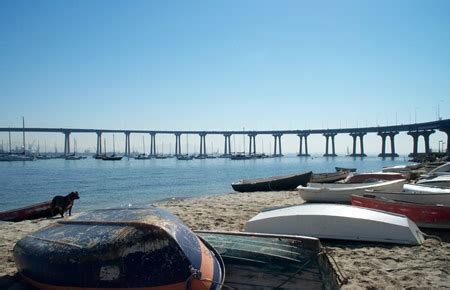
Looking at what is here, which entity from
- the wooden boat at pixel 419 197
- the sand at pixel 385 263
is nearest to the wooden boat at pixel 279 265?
the sand at pixel 385 263

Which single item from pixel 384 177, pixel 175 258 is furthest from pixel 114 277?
pixel 384 177

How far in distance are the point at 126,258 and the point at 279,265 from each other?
2103mm

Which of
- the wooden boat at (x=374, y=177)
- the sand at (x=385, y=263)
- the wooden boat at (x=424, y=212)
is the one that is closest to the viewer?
the sand at (x=385, y=263)

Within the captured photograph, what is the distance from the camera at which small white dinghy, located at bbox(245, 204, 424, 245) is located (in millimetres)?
7547

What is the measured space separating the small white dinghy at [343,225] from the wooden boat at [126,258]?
11.2ft

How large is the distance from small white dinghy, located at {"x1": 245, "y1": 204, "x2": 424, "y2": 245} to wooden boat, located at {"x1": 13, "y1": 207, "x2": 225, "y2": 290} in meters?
3.43

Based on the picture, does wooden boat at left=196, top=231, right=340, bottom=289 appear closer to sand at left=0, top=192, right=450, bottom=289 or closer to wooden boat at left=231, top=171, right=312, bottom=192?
sand at left=0, top=192, right=450, bottom=289

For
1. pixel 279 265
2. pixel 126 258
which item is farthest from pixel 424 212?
pixel 126 258

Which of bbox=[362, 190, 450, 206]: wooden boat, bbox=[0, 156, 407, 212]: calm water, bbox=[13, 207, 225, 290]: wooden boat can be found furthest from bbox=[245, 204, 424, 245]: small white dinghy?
bbox=[0, 156, 407, 212]: calm water

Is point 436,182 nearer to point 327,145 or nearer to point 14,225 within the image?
point 14,225

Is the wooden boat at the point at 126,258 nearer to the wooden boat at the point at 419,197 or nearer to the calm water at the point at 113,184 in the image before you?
the wooden boat at the point at 419,197

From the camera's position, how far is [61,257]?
14.1 ft

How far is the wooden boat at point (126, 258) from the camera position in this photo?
4031mm

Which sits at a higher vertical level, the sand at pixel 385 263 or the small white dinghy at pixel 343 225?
the small white dinghy at pixel 343 225
